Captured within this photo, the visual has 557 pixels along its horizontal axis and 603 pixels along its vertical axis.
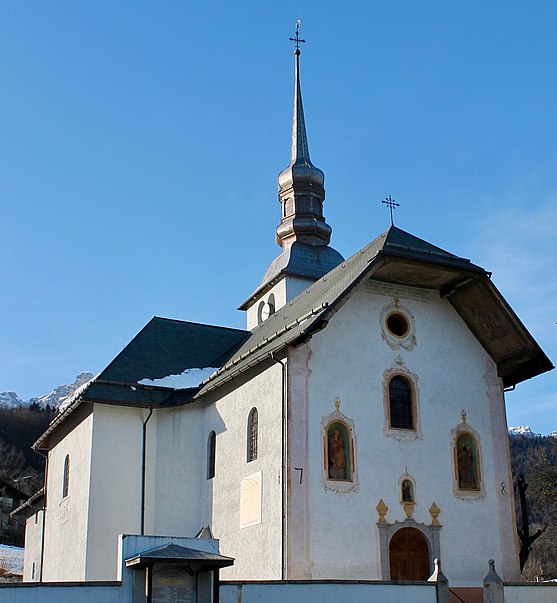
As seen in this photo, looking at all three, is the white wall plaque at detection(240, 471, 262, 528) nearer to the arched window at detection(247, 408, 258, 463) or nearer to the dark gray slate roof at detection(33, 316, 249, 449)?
the arched window at detection(247, 408, 258, 463)

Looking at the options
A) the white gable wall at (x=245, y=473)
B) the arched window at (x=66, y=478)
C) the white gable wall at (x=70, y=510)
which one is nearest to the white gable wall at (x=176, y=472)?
the white gable wall at (x=245, y=473)

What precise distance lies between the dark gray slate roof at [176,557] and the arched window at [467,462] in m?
8.88

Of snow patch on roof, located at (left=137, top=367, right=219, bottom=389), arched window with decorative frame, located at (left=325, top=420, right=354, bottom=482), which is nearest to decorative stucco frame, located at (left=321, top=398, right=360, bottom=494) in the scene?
arched window with decorative frame, located at (left=325, top=420, right=354, bottom=482)

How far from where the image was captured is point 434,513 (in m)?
22.2

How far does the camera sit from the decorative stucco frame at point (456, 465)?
22.8 metres

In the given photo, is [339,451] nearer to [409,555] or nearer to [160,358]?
[409,555]

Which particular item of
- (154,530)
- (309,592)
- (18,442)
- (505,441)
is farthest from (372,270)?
(18,442)

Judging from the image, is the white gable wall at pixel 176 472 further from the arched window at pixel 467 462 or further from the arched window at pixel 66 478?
the arched window at pixel 467 462

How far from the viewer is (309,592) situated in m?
17.5

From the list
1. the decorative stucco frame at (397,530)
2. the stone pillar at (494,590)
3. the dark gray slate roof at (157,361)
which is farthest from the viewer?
the dark gray slate roof at (157,361)

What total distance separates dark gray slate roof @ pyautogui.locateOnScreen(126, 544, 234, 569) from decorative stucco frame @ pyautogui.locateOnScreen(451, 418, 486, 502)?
8583mm

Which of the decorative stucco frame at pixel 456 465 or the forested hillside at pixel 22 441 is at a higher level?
the forested hillside at pixel 22 441

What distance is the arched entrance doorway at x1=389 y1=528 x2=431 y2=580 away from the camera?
71.1 ft

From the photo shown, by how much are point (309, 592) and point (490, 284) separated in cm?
951
